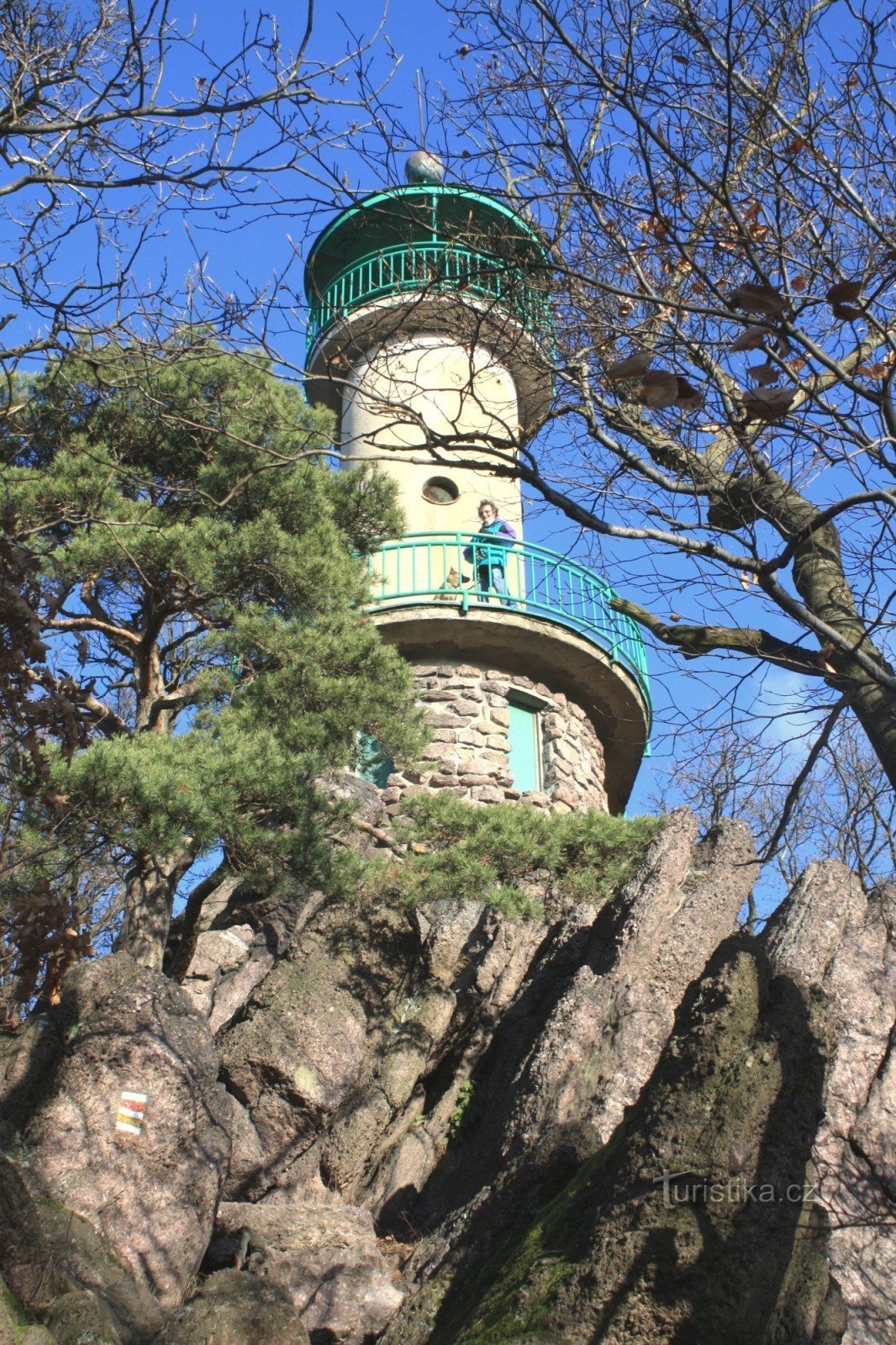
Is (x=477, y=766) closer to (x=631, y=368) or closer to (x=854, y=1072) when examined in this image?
(x=854, y=1072)

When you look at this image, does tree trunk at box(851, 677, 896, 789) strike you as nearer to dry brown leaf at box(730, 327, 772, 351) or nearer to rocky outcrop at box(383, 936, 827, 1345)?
rocky outcrop at box(383, 936, 827, 1345)

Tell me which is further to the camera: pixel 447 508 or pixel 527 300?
pixel 447 508

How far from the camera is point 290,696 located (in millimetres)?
8641

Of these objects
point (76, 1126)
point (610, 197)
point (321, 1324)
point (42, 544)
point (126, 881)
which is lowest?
point (321, 1324)

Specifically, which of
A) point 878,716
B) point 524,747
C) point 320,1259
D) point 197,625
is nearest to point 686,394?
point 878,716

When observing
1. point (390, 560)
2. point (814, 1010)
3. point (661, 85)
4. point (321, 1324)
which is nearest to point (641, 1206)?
point (814, 1010)

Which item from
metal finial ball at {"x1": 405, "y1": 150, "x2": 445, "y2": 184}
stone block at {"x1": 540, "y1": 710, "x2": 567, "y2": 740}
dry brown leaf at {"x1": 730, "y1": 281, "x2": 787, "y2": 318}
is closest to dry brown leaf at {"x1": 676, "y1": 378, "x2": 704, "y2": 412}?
dry brown leaf at {"x1": 730, "y1": 281, "x2": 787, "y2": 318}

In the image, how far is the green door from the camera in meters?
13.1

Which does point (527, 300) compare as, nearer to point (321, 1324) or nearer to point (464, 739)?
point (321, 1324)

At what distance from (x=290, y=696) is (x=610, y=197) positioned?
4.89m

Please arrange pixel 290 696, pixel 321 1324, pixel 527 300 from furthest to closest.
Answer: pixel 290 696 → pixel 321 1324 → pixel 527 300

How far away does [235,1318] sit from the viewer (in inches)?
185

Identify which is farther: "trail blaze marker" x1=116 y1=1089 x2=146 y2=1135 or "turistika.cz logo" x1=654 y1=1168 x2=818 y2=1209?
"trail blaze marker" x1=116 y1=1089 x2=146 y2=1135

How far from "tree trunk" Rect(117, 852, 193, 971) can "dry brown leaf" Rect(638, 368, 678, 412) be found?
4813mm
